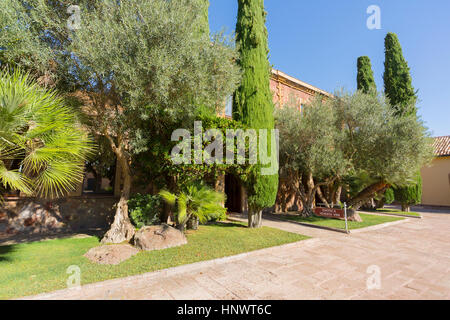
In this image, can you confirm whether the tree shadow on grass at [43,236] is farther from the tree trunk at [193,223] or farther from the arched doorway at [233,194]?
the arched doorway at [233,194]

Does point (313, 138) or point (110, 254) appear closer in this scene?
point (110, 254)

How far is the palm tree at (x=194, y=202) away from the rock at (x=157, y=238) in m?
0.54

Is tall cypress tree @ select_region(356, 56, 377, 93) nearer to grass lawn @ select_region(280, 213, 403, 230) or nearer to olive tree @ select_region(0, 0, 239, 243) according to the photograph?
grass lawn @ select_region(280, 213, 403, 230)

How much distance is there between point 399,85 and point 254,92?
12.5 meters

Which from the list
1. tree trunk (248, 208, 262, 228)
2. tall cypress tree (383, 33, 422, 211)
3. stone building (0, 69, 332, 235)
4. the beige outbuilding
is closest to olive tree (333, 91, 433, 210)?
stone building (0, 69, 332, 235)

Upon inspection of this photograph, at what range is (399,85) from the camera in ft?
49.3

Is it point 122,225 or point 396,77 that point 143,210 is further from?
point 396,77

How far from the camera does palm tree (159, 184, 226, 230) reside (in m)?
7.12

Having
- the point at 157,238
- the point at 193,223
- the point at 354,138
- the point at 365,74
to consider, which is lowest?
the point at 193,223

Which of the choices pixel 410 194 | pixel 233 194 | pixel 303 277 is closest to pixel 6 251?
pixel 303 277

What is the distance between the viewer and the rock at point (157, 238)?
6172 mm

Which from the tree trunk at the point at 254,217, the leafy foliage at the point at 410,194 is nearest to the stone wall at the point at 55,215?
the tree trunk at the point at 254,217

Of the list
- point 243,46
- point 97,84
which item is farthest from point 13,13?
point 243,46

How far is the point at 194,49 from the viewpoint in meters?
6.07
